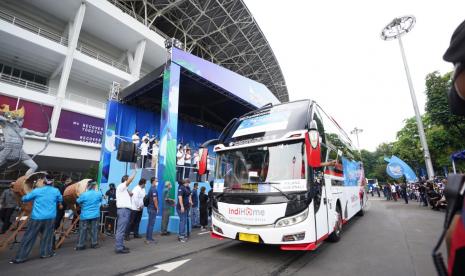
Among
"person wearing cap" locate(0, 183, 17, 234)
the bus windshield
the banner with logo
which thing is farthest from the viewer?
the banner with logo

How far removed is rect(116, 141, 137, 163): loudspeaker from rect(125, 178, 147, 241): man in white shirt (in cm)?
77

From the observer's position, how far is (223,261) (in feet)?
15.5

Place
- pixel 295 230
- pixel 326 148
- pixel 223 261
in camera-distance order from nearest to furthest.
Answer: pixel 295 230 < pixel 223 261 < pixel 326 148

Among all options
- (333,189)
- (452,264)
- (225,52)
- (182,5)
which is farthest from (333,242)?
(225,52)

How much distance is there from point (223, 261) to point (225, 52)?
94.1ft

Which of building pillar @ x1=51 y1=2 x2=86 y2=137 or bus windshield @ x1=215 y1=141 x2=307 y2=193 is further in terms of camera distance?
building pillar @ x1=51 y1=2 x2=86 y2=137

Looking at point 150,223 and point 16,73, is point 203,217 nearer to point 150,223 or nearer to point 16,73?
point 150,223

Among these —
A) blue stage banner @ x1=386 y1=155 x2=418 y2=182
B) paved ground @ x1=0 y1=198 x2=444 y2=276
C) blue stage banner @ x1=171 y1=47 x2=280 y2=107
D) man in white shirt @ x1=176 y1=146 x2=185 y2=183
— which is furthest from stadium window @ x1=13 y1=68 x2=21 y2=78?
blue stage banner @ x1=386 y1=155 x2=418 y2=182

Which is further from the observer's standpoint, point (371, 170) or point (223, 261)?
point (371, 170)

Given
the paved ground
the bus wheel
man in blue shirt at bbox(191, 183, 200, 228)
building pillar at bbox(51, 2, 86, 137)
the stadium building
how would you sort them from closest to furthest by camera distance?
the paved ground → the bus wheel → man in blue shirt at bbox(191, 183, 200, 228) → the stadium building → building pillar at bbox(51, 2, 86, 137)

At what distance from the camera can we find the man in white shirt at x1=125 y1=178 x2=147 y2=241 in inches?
289

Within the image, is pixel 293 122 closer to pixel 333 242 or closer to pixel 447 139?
pixel 333 242

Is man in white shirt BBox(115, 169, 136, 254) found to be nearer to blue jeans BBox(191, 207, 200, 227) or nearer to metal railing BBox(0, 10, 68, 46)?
blue jeans BBox(191, 207, 200, 227)

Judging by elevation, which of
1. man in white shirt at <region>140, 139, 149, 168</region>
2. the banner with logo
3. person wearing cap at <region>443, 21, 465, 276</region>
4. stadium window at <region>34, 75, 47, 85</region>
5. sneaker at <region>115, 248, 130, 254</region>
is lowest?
sneaker at <region>115, 248, 130, 254</region>
